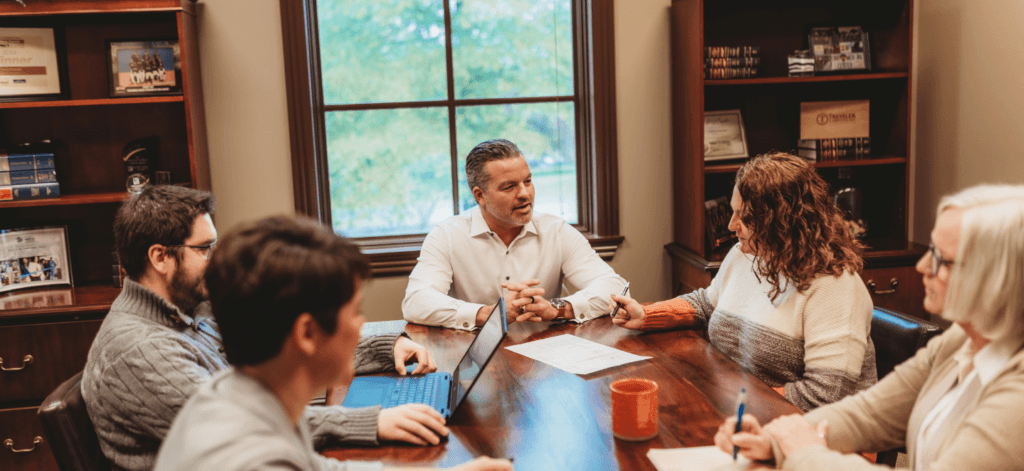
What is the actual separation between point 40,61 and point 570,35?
2230 millimetres

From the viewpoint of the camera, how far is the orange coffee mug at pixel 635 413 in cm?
134

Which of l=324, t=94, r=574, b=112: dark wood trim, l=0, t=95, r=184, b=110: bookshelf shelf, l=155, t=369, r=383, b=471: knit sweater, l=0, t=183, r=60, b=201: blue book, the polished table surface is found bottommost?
the polished table surface

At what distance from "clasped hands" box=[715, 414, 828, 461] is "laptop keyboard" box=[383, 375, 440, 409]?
627mm

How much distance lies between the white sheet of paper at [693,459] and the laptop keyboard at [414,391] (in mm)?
520

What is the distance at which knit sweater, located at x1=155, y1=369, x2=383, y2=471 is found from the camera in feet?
2.53

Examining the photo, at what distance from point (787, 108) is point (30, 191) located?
10.7 ft

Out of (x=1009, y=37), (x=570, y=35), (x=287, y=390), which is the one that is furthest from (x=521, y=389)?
(x=1009, y=37)

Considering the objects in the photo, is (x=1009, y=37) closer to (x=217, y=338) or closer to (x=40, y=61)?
(x=217, y=338)

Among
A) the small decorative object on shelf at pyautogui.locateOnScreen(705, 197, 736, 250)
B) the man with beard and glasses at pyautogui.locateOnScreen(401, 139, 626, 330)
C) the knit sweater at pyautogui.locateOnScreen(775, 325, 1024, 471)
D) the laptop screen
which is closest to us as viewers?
the knit sweater at pyautogui.locateOnScreen(775, 325, 1024, 471)

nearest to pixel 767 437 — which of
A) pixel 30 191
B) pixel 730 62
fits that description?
pixel 730 62

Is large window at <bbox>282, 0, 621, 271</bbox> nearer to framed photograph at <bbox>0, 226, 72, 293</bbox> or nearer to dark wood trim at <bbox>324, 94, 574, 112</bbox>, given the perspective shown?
dark wood trim at <bbox>324, 94, 574, 112</bbox>

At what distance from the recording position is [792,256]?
1.79m

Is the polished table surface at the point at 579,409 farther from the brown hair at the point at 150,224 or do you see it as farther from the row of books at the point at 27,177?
the row of books at the point at 27,177

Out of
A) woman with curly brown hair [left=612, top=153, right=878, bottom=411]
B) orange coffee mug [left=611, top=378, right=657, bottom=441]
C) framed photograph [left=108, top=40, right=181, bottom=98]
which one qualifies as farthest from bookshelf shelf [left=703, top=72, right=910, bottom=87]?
framed photograph [left=108, top=40, right=181, bottom=98]
